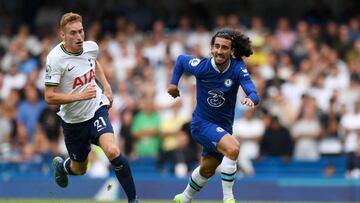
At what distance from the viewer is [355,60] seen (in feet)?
68.6

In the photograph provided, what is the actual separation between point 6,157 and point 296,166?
17.7ft

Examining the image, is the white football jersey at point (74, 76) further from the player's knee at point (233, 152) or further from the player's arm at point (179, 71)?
the player's knee at point (233, 152)

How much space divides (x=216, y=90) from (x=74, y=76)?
173 cm

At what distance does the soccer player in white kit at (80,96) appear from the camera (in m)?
13.3

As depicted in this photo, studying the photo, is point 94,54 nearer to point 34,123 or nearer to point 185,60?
point 185,60

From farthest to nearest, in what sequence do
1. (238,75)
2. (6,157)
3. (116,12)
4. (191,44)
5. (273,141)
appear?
(116,12)
(191,44)
(6,157)
(273,141)
(238,75)

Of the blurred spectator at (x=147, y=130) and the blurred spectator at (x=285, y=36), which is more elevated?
the blurred spectator at (x=285, y=36)

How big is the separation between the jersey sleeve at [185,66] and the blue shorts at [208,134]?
56 cm

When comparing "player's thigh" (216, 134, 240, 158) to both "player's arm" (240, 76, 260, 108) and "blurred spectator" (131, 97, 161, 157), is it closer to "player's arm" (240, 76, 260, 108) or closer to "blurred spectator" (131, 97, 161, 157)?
"player's arm" (240, 76, 260, 108)

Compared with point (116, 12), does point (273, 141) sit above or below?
below

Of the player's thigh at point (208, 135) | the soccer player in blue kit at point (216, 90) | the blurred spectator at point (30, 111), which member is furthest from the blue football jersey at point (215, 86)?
the blurred spectator at point (30, 111)

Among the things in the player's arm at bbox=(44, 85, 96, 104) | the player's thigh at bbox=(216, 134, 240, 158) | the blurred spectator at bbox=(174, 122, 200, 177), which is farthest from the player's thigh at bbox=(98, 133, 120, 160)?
the blurred spectator at bbox=(174, 122, 200, 177)

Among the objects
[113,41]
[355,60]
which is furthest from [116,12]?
[355,60]

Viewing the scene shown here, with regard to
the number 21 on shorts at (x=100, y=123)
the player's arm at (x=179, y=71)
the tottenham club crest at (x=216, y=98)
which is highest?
the player's arm at (x=179, y=71)
